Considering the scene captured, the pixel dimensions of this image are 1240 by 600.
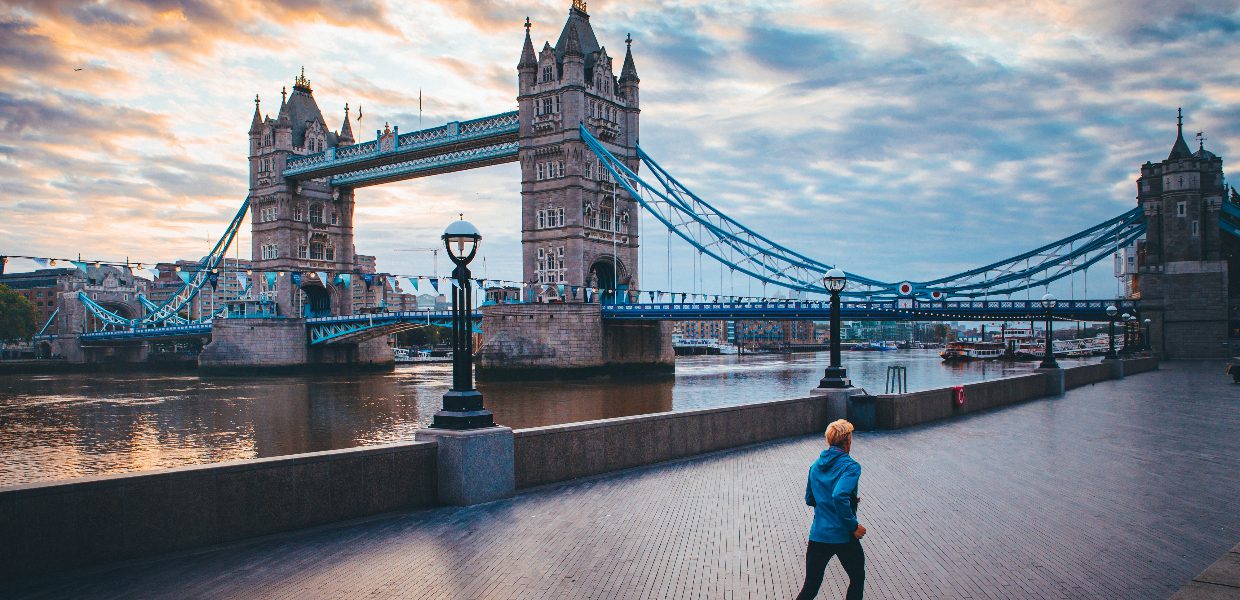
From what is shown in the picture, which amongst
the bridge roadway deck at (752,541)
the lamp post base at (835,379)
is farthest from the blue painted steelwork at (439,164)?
the bridge roadway deck at (752,541)

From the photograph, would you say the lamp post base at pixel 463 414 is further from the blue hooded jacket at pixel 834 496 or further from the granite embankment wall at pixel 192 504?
the blue hooded jacket at pixel 834 496

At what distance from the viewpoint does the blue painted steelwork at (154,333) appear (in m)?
69.0

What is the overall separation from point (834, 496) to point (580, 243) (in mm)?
50490

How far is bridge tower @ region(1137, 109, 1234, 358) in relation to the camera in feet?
163

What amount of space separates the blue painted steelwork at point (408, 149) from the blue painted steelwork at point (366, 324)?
1164cm

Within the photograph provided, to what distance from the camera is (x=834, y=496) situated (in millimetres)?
4973

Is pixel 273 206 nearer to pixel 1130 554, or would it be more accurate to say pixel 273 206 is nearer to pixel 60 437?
pixel 60 437

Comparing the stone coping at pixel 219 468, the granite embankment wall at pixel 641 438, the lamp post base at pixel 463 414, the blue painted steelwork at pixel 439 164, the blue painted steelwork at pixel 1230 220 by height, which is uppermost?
the blue painted steelwork at pixel 439 164

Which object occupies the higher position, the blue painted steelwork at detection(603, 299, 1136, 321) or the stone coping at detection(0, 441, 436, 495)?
the blue painted steelwork at detection(603, 299, 1136, 321)

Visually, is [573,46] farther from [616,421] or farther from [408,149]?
[616,421]

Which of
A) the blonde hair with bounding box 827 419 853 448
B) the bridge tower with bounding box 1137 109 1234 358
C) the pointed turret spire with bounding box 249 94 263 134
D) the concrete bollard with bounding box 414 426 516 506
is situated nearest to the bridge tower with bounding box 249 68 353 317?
the pointed turret spire with bounding box 249 94 263 134

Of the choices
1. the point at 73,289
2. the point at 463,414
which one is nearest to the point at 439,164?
the point at 463,414

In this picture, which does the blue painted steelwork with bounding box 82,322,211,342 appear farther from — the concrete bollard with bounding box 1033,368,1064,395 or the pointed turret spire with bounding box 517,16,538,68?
the concrete bollard with bounding box 1033,368,1064,395

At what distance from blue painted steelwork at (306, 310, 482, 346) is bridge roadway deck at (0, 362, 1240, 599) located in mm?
43999
